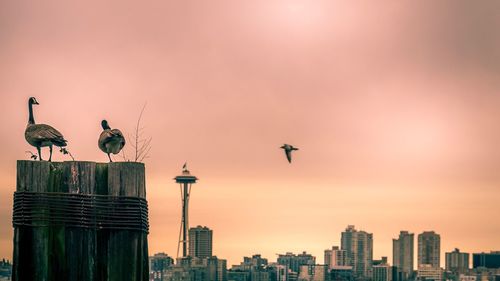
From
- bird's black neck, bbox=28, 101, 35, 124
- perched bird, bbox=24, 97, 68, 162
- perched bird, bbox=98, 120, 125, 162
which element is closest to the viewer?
perched bird, bbox=24, 97, 68, 162

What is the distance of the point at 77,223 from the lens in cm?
1591

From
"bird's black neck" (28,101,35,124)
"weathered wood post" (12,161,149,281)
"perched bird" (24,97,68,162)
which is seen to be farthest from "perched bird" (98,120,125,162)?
"weathered wood post" (12,161,149,281)

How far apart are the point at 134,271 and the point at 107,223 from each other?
1.48 feet

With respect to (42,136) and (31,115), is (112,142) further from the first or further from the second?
(31,115)

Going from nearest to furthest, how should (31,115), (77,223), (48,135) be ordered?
(77,223)
(48,135)
(31,115)

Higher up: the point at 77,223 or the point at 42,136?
the point at 42,136

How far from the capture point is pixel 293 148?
68.0m

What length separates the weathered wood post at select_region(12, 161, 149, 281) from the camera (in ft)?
52.0

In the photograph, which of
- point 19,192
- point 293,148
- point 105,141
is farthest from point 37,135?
point 293,148

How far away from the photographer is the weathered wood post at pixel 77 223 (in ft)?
52.0

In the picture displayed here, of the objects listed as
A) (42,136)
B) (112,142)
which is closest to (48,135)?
(42,136)

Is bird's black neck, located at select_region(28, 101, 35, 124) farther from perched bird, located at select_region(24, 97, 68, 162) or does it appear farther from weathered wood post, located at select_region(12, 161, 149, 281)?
weathered wood post, located at select_region(12, 161, 149, 281)

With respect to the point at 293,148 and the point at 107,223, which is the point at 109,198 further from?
the point at 293,148

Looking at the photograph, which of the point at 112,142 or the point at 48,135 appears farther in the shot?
the point at 112,142
